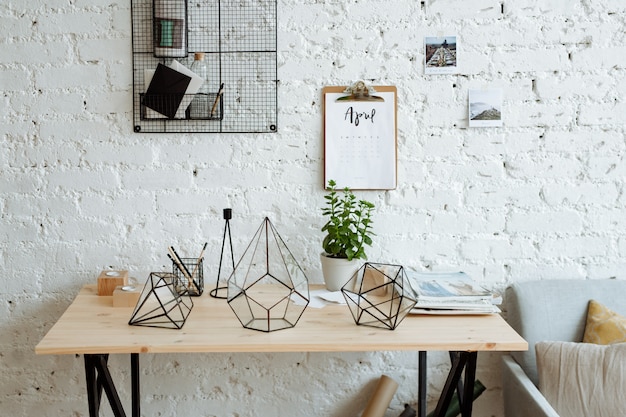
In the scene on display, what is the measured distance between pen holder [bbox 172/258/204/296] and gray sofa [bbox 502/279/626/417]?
1.15m

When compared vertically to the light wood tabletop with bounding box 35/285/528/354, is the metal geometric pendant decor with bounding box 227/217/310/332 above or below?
above

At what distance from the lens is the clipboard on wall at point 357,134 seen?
199 cm

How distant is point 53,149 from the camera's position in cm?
201

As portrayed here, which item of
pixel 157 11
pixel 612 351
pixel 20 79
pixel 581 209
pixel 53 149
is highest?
pixel 157 11

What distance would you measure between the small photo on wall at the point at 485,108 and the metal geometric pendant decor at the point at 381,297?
671 millimetres

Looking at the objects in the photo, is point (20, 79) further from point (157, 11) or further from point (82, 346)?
point (82, 346)

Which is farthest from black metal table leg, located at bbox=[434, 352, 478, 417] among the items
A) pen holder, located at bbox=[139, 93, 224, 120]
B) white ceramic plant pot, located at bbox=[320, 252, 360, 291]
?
pen holder, located at bbox=[139, 93, 224, 120]

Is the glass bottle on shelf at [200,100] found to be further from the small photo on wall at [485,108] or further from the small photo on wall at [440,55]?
the small photo on wall at [485,108]

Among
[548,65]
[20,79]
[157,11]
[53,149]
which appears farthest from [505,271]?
[20,79]

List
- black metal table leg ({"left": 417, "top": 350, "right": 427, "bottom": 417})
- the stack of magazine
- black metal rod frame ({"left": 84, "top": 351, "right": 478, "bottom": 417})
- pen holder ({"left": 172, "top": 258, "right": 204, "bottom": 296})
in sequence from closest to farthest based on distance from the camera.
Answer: black metal rod frame ({"left": 84, "top": 351, "right": 478, "bottom": 417})
the stack of magazine
pen holder ({"left": 172, "top": 258, "right": 204, "bottom": 296})
black metal table leg ({"left": 417, "top": 350, "right": 427, "bottom": 417})

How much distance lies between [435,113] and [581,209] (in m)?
0.69

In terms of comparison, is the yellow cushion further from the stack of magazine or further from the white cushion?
the stack of magazine

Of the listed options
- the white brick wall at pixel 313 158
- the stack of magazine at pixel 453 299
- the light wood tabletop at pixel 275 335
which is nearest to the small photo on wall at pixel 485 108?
the white brick wall at pixel 313 158

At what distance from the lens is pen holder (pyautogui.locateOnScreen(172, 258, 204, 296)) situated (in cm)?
182
